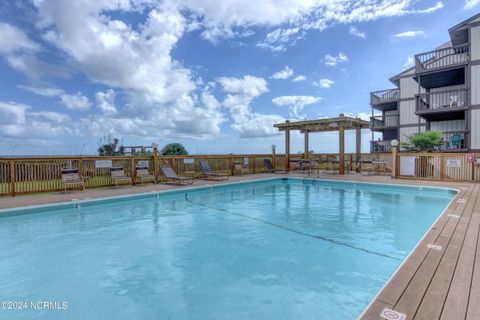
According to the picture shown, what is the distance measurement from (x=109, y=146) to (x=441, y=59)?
22.0m

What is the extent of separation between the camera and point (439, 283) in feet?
7.77

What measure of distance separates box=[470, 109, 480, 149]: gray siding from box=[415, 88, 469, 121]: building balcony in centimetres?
52

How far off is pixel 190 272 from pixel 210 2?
28.9 ft

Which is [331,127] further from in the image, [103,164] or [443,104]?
[103,164]

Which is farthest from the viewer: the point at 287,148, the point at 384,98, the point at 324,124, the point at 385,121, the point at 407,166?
the point at 385,121

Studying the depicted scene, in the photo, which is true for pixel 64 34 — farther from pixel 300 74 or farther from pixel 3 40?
pixel 300 74

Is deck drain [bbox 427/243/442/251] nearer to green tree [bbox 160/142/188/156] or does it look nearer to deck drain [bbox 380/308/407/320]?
deck drain [bbox 380/308/407/320]

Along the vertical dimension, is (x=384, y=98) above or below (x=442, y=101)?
above

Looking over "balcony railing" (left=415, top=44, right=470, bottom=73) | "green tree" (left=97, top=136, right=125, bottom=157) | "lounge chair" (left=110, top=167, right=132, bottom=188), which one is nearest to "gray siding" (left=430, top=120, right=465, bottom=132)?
"balcony railing" (left=415, top=44, right=470, bottom=73)


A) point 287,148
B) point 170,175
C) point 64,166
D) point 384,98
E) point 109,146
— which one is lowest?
point 170,175

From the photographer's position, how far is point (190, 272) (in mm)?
3494

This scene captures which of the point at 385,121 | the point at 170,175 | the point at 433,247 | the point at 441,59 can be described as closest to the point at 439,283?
the point at 433,247

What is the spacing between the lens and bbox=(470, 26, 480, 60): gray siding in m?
12.8

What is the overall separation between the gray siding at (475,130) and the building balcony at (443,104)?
52 centimetres
